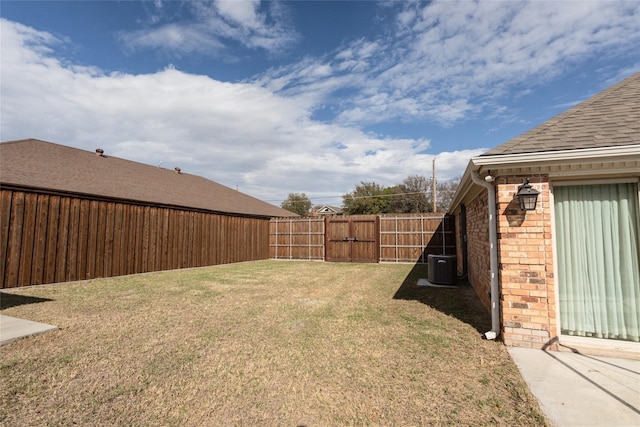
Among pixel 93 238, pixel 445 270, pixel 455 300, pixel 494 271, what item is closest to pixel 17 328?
pixel 93 238

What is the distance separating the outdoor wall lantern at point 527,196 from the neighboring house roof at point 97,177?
11.1m

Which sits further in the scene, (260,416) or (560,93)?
(560,93)

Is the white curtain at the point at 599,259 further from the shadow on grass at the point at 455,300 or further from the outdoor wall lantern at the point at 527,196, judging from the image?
the shadow on grass at the point at 455,300

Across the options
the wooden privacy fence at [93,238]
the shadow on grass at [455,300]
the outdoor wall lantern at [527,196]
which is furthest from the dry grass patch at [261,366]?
the wooden privacy fence at [93,238]

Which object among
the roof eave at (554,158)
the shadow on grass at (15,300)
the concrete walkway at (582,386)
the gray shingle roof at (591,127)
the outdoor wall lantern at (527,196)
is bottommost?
the shadow on grass at (15,300)

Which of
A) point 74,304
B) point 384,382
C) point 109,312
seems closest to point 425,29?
point 384,382

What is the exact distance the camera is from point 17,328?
164 inches

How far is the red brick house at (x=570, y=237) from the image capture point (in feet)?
10.8

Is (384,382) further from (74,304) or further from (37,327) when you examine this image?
(74,304)

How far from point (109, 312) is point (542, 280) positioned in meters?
6.94

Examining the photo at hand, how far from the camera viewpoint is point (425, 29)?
7.18 m

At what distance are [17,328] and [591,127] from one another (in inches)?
333

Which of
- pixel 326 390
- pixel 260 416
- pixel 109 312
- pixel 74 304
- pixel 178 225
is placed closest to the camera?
pixel 260 416

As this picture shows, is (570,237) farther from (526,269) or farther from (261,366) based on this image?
(261,366)
